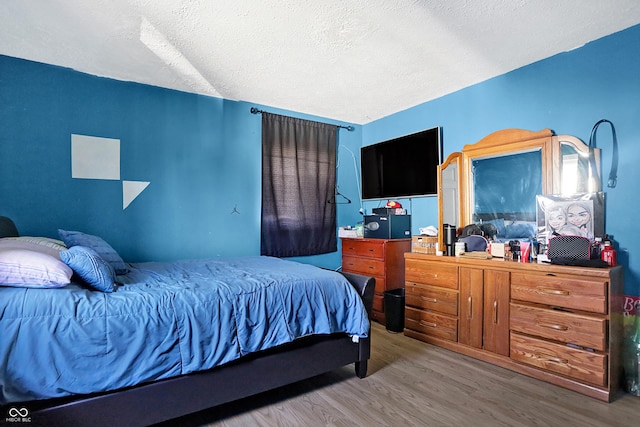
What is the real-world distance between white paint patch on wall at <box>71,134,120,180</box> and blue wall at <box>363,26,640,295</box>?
3321 mm

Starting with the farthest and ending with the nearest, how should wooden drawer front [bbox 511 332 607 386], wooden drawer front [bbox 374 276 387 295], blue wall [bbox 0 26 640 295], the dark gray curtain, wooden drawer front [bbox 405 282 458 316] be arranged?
the dark gray curtain
wooden drawer front [bbox 374 276 387 295]
wooden drawer front [bbox 405 282 458 316]
blue wall [bbox 0 26 640 295]
wooden drawer front [bbox 511 332 607 386]

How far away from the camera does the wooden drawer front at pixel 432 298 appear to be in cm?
277

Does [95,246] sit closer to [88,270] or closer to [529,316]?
[88,270]

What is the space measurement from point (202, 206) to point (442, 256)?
240 centimetres

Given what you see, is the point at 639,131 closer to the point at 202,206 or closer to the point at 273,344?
the point at 273,344

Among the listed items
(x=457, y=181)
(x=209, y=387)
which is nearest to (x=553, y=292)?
(x=457, y=181)

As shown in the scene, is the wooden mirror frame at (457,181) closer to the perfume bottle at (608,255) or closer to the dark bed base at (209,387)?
the perfume bottle at (608,255)

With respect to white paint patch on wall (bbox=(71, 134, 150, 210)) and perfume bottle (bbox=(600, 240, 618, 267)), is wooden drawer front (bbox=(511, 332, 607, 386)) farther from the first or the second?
white paint patch on wall (bbox=(71, 134, 150, 210))

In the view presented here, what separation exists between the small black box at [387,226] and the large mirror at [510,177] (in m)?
0.57

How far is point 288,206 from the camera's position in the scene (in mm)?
3881

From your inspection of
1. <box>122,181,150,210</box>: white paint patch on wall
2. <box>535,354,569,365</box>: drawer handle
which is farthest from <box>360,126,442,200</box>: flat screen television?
<box>122,181,150,210</box>: white paint patch on wall

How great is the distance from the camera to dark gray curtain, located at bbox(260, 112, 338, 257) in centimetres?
377

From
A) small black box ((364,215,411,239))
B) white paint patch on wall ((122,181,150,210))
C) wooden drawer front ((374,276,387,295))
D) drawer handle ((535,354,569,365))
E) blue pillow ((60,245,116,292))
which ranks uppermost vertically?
white paint patch on wall ((122,181,150,210))

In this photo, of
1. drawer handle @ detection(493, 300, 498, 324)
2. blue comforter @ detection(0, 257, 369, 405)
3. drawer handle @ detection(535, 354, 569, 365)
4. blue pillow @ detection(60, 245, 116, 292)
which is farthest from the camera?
drawer handle @ detection(493, 300, 498, 324)
